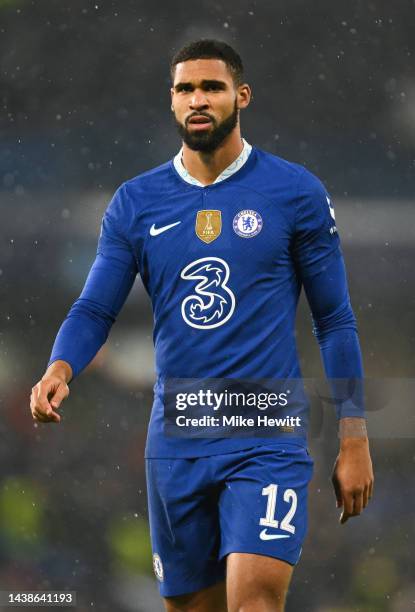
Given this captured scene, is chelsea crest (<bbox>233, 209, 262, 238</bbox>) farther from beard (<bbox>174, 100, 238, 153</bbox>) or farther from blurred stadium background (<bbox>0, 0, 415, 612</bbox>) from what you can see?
blurred stadium background (<bbox>0, 0, 415, 612</bbox>)

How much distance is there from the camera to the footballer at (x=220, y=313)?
11.0 ft

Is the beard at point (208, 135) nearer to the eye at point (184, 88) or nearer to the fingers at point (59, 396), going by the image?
the eye at point (184, 88)

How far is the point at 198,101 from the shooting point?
354 centimetres

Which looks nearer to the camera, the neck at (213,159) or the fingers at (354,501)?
the fingers at (354,501)

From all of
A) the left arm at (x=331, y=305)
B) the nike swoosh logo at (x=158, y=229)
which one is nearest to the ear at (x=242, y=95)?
the left arm at (x=331, y=305)

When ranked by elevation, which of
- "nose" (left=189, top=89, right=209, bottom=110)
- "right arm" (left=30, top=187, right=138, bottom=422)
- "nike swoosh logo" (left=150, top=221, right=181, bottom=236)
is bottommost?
"right arm" (left=30, top=187, right=138, bottom=422)

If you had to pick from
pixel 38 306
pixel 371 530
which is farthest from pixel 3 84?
pixel 371 530

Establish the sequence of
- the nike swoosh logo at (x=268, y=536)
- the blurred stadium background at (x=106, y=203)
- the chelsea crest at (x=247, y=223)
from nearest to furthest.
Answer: the nike swoosh logo at (x=268, y=536) → the chelsea crest at (x=247, y=223) → the blurred stadium background at (x=106, y=203)

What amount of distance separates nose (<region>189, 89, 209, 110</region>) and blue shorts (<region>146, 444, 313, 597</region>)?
38.0 inches

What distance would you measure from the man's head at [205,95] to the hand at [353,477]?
0.93 metres

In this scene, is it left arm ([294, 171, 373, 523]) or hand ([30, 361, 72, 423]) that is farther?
left arm ([294, 171, 373, 523])

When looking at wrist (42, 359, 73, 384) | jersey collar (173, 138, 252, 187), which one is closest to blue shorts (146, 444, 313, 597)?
wrist (42, 359, 73, 384)

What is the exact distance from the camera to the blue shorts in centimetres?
327

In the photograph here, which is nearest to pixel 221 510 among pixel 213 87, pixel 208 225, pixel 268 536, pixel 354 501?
pixel 268 536
